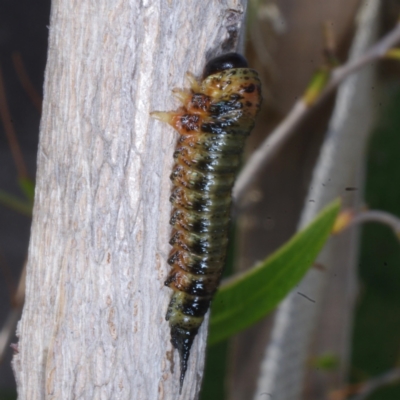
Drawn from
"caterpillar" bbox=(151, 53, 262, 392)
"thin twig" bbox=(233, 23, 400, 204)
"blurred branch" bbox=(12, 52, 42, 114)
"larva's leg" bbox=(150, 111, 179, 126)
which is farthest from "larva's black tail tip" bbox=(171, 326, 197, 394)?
"blurred branch" bbox=(12, 52, 42, 114)

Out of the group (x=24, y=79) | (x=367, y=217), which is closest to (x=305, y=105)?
(x=367, y=217)

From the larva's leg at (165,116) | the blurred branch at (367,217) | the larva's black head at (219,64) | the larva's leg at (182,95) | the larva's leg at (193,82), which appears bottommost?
the blurred branch at (367,217)

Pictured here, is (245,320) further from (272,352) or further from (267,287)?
(272,352)

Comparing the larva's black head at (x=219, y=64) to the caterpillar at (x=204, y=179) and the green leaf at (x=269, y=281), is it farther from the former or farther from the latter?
the green leaf at (x=269, y=281)

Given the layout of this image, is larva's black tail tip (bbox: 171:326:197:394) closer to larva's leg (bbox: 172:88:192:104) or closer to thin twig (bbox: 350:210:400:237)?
larva's leg (bbox: 172:88:192:104)

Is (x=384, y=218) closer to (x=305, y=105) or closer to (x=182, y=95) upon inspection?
(x=305, y=105)

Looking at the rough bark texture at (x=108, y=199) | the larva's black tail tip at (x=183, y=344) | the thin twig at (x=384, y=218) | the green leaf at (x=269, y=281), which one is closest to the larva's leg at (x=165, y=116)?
the rough bark texture at (x=108, y=199)
